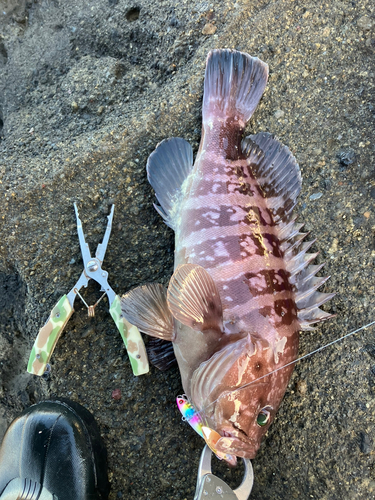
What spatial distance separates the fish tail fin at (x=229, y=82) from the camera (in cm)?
214

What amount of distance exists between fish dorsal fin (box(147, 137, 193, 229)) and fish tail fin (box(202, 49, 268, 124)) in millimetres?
241

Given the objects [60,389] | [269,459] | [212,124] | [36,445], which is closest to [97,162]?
[212,124]

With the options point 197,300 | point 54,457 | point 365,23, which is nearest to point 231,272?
point 197,300

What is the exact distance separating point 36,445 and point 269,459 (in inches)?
47.8

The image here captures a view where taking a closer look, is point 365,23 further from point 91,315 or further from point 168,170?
point 91,315

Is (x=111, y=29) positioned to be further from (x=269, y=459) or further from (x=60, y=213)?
(x=269, y=459)

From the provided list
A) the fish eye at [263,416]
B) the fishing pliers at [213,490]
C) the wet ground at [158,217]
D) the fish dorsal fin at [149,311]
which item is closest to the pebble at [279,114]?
the wet ground at [158,217]

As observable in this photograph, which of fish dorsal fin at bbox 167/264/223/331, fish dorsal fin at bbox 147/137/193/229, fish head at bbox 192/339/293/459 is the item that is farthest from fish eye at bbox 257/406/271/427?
fish dorsal fin at bbox 147/137/193/229

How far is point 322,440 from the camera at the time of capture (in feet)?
6.16

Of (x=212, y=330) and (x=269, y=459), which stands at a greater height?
(x=212, y=330)

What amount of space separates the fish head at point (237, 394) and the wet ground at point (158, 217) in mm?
342

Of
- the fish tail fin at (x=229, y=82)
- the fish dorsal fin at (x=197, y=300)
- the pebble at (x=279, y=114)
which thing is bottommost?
the fish dorsal fin at (x=197, y=300)

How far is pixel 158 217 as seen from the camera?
221 centimetres

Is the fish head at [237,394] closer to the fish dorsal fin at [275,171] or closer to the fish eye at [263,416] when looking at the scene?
the fish eye at [263,416]
